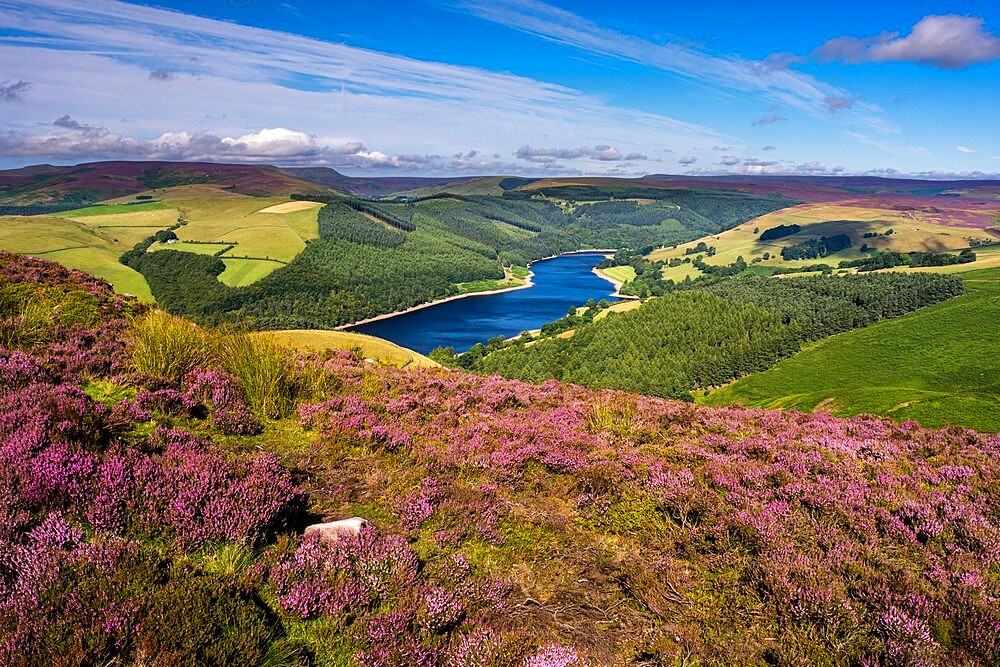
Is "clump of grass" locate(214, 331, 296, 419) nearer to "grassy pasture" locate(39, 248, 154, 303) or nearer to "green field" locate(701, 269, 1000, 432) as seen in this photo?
"green field" locate(701, 269, 1000, 432)

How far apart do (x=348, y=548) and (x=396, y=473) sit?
7.99 feet

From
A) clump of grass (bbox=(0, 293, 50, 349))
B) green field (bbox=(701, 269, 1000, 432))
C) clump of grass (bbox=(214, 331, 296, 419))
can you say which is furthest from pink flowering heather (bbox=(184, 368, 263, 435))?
green field (bbox=(701, 269, 1000, 432))

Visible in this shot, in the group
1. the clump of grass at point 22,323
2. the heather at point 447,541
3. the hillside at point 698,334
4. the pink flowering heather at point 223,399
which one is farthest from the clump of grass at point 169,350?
the hillside at point 698,334

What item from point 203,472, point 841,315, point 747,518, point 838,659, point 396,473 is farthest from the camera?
point 841,315

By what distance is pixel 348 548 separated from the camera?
5.52 meters

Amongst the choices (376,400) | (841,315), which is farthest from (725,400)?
(376,400)

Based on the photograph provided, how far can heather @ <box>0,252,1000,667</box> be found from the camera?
14.2 ft

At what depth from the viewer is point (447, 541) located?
636cm

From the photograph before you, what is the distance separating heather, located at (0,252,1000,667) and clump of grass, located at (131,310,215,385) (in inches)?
7.2

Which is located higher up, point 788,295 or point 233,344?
point 233,344

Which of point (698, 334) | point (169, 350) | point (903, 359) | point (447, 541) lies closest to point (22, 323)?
point (169, 350)

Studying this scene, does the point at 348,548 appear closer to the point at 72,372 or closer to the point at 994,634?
the point at 994,634

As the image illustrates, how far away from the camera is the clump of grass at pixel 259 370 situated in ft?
32.8

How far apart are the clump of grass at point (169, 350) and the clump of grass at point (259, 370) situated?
377 millimetres
